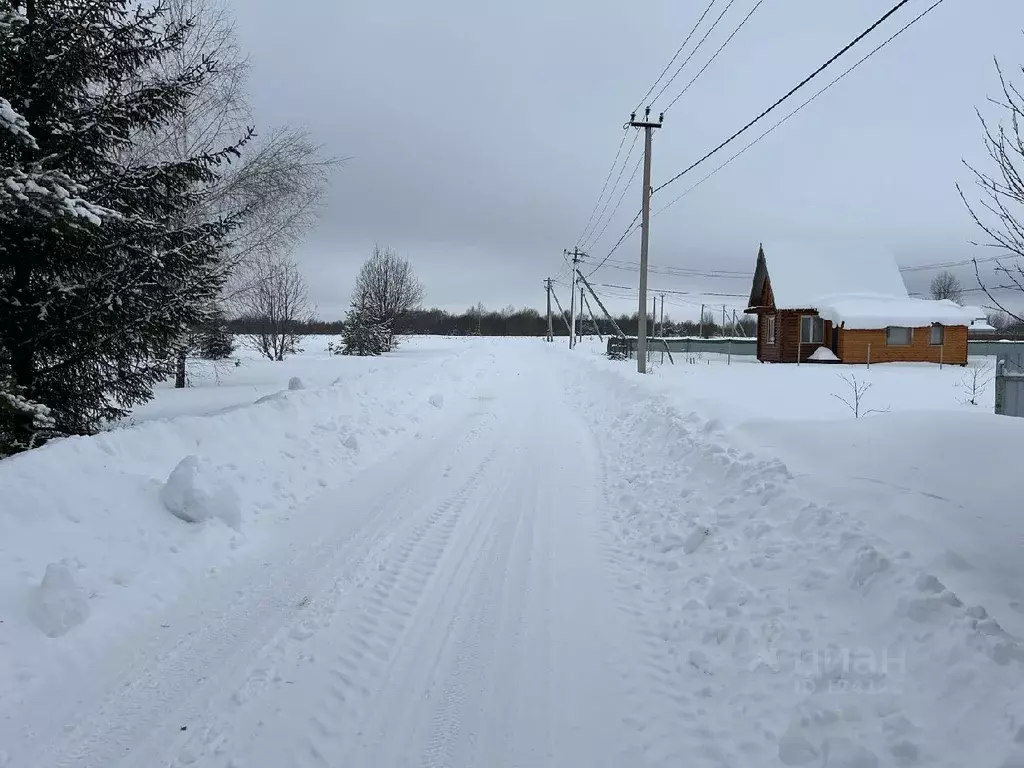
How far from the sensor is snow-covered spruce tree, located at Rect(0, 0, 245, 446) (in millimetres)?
6750

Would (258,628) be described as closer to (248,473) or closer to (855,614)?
(248,473)

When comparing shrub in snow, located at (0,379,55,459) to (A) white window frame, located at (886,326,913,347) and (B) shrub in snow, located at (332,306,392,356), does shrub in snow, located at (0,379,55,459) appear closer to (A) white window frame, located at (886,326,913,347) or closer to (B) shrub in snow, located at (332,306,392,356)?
(B) shrub in snow, located at (332,306,392,356)

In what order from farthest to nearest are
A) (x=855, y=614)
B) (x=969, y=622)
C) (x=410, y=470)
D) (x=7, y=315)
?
(x=410, y=470)
(x=7, y=315)
(x=855, y=614)
(x=969, y=622)

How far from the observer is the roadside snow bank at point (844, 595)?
7.93 ft

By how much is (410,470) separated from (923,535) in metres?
5.68

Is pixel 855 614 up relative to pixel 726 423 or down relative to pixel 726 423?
down

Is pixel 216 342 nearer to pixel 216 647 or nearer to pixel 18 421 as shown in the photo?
pixel 18 421

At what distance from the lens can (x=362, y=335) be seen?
37656 millimetres

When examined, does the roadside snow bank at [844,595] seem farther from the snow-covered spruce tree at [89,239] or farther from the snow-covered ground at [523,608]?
the snow-covered spruce tree at [89,239]

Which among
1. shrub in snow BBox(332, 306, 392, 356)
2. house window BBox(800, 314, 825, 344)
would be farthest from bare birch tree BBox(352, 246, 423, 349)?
house window BBox(800, 314, 825, 344)

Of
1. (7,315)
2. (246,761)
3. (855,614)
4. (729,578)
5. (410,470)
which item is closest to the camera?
(246,761)

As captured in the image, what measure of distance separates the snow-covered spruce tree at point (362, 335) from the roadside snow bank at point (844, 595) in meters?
33.8

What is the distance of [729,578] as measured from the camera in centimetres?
398

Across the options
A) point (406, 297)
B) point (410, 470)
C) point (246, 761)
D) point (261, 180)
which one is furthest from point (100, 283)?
point (406, 297)
